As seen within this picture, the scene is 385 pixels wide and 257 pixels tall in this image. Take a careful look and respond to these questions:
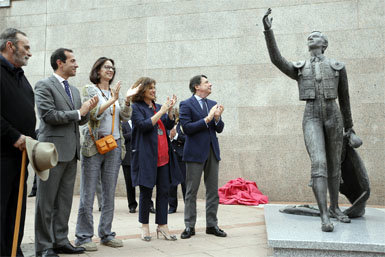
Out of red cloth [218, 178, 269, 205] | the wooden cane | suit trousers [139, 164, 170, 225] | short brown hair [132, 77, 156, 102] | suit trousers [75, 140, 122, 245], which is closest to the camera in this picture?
the wooden cane

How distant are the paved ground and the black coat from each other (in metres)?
1.30

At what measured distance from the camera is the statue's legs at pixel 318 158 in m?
3.63

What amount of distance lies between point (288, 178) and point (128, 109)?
4836 millimetres

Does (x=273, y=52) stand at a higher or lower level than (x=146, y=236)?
higher

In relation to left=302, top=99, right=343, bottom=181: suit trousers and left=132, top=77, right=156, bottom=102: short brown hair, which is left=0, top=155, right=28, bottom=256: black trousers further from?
left=302, top=99, right=343, bottom=181: suit trousers

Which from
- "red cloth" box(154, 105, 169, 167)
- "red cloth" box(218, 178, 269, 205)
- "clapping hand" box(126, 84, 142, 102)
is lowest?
"red cloth" box(218, 178, 269, 205)

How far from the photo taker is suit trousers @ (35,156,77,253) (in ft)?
10.7

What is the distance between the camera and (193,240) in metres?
4.11

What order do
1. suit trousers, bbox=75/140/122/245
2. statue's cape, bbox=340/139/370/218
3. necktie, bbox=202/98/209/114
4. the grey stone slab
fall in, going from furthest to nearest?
necktie, bbox=202/98/209/114 → statue's cape, bbox=340/139/370/218 → suit trousers, bbox=75/140/122/245 → the grey stone slab

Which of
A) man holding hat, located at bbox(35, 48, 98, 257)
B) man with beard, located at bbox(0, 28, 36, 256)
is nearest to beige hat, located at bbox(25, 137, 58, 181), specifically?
man with beard, located at bbox(0, 28, 36, 256)

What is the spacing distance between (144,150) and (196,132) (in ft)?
2.49

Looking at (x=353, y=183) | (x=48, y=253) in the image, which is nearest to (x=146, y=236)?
(x=48, y=253)

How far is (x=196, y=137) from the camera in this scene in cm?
445

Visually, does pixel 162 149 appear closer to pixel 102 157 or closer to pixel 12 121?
pixel 102 157
